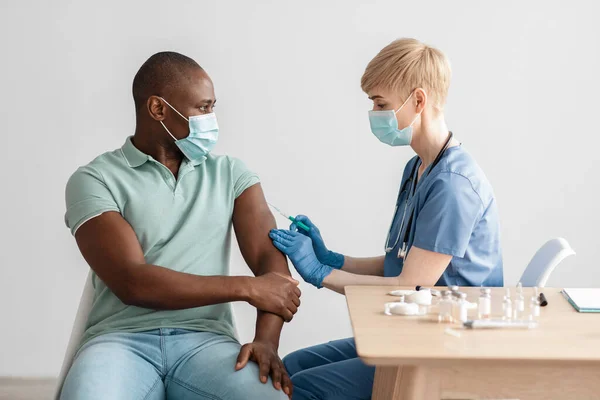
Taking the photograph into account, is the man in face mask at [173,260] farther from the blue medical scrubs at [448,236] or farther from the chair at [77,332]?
the blue medical scrubs at [448,236]

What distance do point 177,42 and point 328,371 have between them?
6.18 feet

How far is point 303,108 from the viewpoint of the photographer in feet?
11.1

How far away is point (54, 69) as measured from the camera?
3.36 metres

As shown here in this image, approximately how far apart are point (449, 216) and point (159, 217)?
73 centimetres

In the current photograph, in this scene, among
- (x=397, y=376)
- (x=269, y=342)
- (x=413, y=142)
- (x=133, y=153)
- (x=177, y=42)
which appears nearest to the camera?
(x=397, y=376)

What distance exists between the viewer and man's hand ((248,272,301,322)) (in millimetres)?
1854

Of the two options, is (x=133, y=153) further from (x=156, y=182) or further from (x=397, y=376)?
(x=397, y=376)

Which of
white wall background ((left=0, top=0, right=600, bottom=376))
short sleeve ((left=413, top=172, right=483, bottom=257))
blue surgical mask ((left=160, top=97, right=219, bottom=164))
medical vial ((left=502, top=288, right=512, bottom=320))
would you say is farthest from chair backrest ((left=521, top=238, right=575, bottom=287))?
white wall background ((left=0, top=0, right=600, bottom=376))

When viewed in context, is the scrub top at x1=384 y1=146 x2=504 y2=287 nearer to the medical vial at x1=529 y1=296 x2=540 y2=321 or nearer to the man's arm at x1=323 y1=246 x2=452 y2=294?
the man's arm at x1=323 y1=246 x2=452 y2=294

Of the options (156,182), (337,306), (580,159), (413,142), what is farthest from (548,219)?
(156,182)

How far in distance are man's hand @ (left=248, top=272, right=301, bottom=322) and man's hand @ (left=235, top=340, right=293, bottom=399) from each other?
97 millimetres

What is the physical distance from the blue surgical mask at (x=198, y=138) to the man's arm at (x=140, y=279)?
0.87 feet

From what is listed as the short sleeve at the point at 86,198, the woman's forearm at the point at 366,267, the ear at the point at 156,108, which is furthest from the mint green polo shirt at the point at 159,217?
the woman's forearm at the point at 366,267

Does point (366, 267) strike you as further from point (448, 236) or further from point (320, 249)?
point (448, 236)
